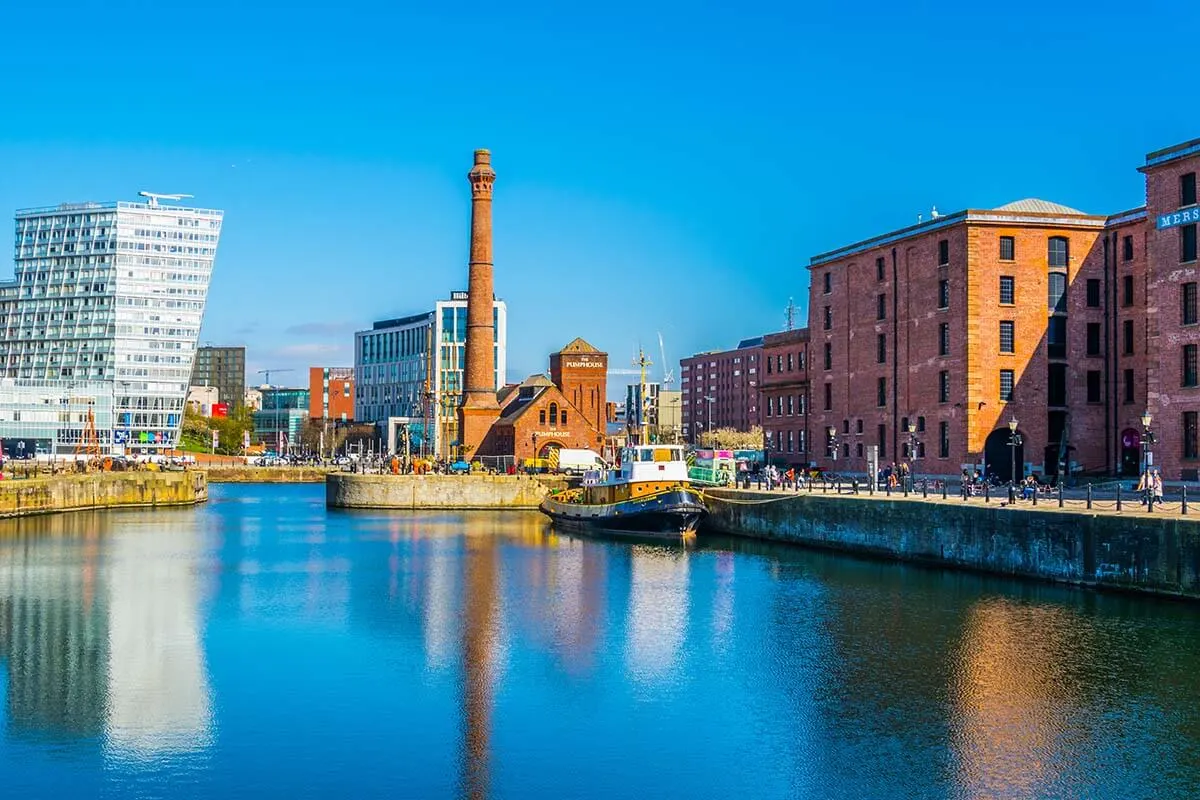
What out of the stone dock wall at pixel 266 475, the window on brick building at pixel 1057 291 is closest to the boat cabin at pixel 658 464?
the window on brick building at pixel 1057 291

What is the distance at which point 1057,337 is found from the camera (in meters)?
72.5

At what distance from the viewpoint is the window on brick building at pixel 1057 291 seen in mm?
72250

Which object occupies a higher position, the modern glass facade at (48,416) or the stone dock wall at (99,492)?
the modern glass facade at (48,416)

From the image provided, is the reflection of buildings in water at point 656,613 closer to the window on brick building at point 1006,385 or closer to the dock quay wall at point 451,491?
the window on brick building at point 1006,385

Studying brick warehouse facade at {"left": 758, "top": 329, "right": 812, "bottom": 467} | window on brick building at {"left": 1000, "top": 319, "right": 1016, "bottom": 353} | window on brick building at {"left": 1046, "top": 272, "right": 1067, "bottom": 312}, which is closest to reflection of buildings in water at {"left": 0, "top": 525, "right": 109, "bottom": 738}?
window on brick building at {"left": 1000, "top": 319, "right": 1016, "bottom": 353}

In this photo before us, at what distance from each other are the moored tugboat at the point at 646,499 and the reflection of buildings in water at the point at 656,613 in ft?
26.8

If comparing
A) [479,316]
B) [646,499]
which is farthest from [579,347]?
[646,499]

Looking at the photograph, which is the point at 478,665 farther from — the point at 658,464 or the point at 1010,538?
the point at 658,464

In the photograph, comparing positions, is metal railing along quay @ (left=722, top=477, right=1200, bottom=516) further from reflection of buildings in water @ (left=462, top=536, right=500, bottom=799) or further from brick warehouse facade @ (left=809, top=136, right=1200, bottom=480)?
reflection of buildings in water @ (left=462, top=536, right=500, bottom=799)

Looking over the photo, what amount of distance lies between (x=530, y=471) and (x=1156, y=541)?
240 ft

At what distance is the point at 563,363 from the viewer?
126250 mm

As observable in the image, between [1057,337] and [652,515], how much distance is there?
25829 mm

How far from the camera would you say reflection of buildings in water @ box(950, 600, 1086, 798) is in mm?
24089

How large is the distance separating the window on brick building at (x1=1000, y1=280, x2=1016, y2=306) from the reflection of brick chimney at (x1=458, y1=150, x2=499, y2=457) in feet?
173
